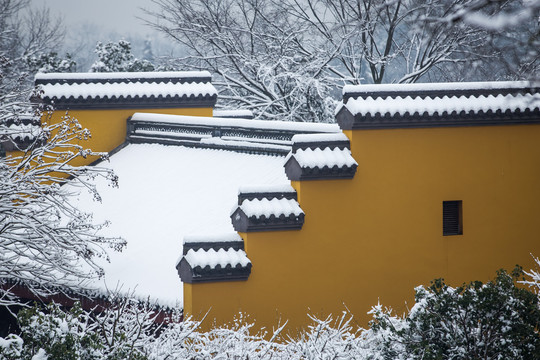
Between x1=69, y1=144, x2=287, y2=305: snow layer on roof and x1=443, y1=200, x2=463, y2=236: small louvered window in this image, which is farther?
A: x1=69, y1=144, x2=287, y2=305: snow layer on roof

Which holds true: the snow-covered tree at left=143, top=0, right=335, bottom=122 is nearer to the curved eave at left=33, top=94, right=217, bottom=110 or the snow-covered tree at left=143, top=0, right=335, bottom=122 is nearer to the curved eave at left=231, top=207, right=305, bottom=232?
the curved eave at left=33, top=94, right=217, bottom=110

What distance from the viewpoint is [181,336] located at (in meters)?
7.07

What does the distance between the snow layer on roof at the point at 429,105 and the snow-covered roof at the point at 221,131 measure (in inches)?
58.2

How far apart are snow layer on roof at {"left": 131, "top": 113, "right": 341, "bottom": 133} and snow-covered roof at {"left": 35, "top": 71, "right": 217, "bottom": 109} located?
0.45 m

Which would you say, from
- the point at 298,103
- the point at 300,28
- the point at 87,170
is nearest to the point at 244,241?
the point at 87,170

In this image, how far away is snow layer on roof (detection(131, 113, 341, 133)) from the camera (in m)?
11.8

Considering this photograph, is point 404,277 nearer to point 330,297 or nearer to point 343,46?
Answer: point 330,297

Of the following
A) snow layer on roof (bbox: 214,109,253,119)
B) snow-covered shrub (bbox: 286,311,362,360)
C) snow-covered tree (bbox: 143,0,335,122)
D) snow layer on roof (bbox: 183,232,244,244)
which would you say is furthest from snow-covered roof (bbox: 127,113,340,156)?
snow-covered tree (bbox: 143,0,335,122)

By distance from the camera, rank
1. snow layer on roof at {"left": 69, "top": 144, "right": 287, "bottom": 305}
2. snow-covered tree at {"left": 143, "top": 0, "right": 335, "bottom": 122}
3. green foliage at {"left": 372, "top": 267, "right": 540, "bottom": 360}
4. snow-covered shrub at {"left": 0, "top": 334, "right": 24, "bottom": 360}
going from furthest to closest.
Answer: snow-covered tree at {"left": 143, "top": 0, "right": 335, "bottom": 122}
snow layer on roof at {"left": 69, "top": 144, "right": 287, "bottom": 305}
green foliage at {"left": 372, "top": 267, "right": 540, "bottom": 360}
snow-covered shrub at {"left": 0, "top": 334, "right": 24, "bottom": 360}

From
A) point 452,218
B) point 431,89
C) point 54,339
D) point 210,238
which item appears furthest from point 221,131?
point 54,339

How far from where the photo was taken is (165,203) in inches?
478

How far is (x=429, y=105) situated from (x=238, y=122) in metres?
4.07

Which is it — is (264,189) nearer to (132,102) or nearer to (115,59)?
(132,102)

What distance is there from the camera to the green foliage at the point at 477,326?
605 cm
